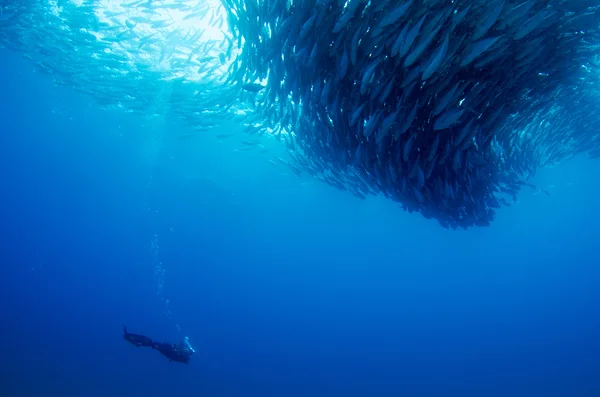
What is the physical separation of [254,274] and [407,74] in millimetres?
64944

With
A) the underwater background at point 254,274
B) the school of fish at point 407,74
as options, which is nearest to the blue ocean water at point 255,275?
the underwater background at point 254,274

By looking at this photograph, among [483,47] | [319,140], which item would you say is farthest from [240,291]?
[483,47]

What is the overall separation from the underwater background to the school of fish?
11.0m

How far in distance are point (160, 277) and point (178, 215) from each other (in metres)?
31.5

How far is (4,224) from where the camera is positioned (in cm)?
5769

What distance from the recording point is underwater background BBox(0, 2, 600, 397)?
3281cm

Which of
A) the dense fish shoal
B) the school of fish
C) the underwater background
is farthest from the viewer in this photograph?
the underwater background

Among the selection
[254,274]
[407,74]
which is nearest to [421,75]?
[407,74]

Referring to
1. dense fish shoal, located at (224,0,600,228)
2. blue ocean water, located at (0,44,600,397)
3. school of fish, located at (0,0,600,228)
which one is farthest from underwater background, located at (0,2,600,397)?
dense fish shoal, located at (224,0,600,228)

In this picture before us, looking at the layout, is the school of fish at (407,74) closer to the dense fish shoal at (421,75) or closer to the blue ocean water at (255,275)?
the dense fish shoal at (421,75)

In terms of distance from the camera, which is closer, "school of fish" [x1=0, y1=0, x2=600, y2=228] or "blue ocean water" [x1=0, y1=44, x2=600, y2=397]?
"school of fish" [x1=0, y1=0, x2=600, y2=228]

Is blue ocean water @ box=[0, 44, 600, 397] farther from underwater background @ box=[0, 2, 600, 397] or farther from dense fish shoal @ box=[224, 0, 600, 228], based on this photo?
dense fish shoal @ box=[224, 0, 600, 228]

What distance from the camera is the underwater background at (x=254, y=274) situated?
108 ft

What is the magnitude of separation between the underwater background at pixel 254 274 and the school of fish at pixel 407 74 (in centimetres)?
1103
